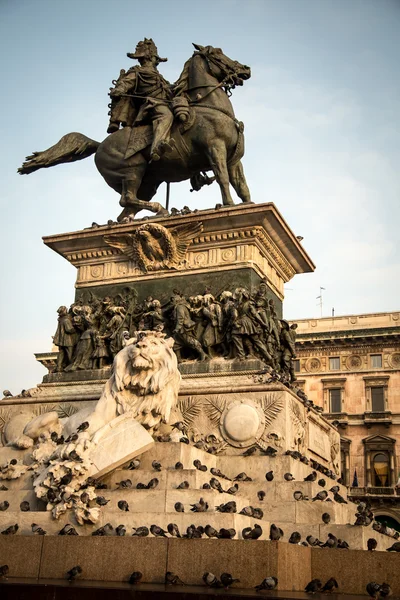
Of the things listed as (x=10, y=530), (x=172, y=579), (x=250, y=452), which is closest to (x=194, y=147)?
(x=250, y=452)

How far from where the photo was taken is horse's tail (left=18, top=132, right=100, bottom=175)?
Answer: 65.0 ft

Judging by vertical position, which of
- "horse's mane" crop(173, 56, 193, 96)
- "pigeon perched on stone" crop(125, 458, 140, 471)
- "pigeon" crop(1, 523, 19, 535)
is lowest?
"pigeon" crop(1, 523, 19, 535)

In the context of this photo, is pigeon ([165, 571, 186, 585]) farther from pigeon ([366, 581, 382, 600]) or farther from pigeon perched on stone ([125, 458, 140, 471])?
pigeon perched on stone ([125, 458, 140, 471])

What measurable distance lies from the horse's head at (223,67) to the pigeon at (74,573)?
12.9 meters

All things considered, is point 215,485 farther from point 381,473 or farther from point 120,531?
point 381,473

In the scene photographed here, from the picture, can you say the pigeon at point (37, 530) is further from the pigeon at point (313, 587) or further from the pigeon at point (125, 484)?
the pigeon at point (313, 587)

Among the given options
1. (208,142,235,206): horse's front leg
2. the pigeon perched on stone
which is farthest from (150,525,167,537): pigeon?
(208,142,235,206): horse's front leg

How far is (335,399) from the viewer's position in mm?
57781

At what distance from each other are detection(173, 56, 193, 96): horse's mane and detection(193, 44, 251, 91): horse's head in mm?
451

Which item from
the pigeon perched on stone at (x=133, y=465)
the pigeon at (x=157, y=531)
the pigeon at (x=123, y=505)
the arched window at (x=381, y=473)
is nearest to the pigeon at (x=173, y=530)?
the pigeon at (x=157, y=531)

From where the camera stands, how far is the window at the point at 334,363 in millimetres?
58594

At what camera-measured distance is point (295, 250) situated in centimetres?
1862

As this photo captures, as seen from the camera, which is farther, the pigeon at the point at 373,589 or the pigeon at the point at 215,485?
the pigeon at the point at 215,485

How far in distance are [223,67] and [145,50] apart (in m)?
2.23
